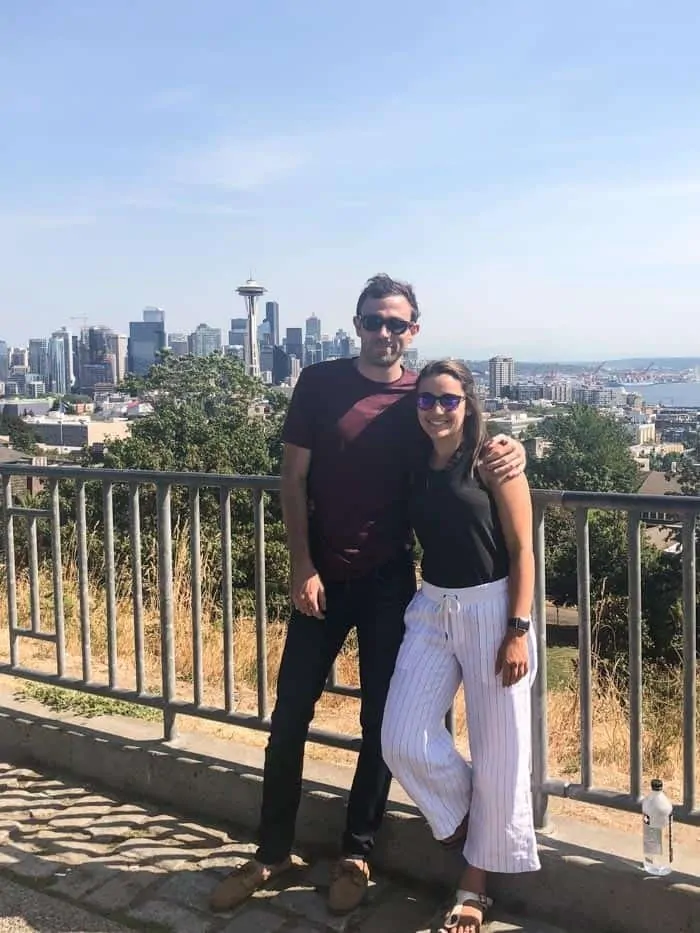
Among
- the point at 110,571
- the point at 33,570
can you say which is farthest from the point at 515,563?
the point at 33,570

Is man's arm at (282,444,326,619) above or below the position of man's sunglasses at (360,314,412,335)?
below

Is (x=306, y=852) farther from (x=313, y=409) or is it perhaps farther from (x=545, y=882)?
(x=313, y=409)

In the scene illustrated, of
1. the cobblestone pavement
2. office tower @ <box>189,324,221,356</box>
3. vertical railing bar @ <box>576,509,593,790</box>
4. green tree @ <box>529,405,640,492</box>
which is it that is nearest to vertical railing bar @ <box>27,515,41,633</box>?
the cobblestone pavement

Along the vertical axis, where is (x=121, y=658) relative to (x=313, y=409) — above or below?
below

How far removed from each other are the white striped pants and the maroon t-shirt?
306 millimetres

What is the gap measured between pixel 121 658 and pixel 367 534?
12.2 ft

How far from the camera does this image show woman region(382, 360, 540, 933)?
114 inches

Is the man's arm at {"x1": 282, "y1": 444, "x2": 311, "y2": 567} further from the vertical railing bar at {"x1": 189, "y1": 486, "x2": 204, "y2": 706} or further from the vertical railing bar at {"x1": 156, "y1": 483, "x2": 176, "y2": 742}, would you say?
the vertical railing bar at {"x1": 156, "y1": 483, "x2": 176, "y2": 742}

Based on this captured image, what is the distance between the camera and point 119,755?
166 inches

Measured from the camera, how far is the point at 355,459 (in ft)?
10.3

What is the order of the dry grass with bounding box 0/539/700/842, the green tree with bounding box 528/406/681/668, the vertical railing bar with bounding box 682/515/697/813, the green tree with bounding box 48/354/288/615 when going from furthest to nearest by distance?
the green tree with bounding box 528/406/681/668 → the green tree with bounding box 48/354/288/615 → the dry grass with bounding box 0/539/700/842 → the vertical railing bar with bounding box 682/515/697/813

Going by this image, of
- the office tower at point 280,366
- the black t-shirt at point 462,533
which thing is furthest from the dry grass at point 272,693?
the office tower at point 280,366

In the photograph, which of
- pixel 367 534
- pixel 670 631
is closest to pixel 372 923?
pixel 367 534

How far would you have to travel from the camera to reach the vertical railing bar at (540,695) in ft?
10.4
